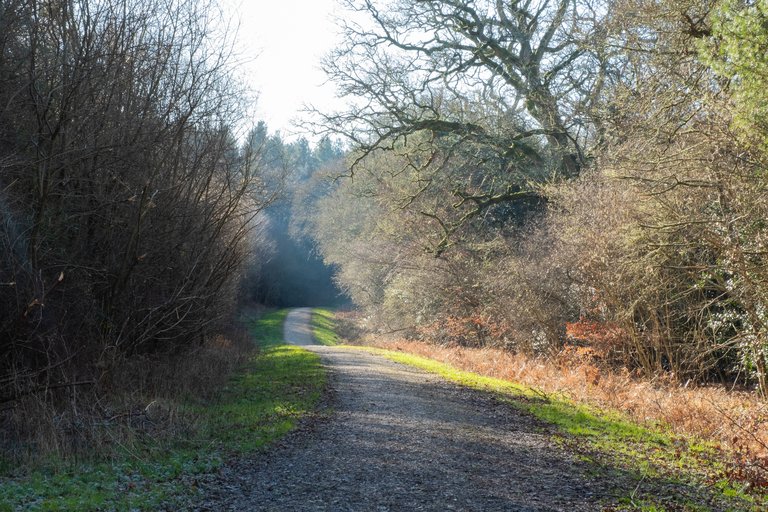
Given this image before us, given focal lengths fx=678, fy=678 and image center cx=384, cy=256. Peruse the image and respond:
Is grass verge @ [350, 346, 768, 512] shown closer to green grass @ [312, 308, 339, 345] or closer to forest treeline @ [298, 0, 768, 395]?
forest treeline @ [298, 0, 768, 395]

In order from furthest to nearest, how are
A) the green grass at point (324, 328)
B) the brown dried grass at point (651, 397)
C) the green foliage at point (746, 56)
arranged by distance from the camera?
the green grass at point (324, 328) → the brown dried grass at point (651, 397) → the green foliage at point (746, 56)

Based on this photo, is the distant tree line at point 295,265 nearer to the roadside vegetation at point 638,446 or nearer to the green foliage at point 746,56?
the roadside vegetation at point 638,446

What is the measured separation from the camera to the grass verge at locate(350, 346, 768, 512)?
23.7 ft

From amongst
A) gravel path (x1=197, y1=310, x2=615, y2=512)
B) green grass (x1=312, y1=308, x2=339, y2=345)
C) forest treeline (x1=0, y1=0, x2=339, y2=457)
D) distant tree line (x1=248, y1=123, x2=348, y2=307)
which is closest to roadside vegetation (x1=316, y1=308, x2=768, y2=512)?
gravel path (x1=197, y1=310, x2=615, y2=512)

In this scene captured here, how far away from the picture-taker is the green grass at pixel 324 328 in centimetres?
4028

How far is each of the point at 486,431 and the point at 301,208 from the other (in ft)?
199

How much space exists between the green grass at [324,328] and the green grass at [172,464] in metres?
24.8

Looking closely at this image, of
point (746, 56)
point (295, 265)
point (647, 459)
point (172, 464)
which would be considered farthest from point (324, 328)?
point (746, 56)

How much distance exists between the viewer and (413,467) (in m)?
8.35

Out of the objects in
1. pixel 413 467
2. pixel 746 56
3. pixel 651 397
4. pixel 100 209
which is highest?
pixel 746 56

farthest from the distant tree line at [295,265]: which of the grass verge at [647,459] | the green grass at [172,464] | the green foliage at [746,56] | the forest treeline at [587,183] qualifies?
the green foliage at [746,56]

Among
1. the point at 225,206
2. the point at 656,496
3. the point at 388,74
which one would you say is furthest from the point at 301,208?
the point at 656,496

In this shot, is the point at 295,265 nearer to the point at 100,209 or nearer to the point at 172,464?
the point at 100,209

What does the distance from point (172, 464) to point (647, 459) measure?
6.14 meters
